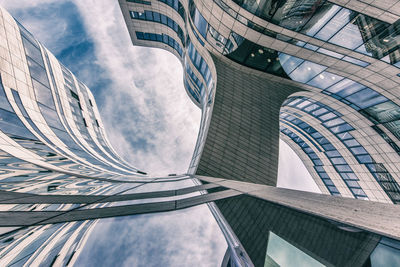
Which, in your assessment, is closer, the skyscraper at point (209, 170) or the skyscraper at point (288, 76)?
the skyscraper at point (209, 170)

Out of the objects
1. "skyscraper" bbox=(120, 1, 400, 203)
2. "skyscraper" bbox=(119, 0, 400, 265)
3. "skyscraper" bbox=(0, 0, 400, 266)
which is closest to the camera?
"skyscraper" bbox=(0, 0, 400, 266)

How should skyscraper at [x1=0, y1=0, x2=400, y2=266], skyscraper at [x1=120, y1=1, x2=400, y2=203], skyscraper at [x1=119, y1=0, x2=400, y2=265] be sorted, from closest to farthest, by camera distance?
skyscraper at [x1=0, y1=0, x2=400, y2=266], skyscraper at [x1=119, y1=0, x2=400, y2=265], skyscraper at [x1=120, y1=1, x2=400, y2=203]

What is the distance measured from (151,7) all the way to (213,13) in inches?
545

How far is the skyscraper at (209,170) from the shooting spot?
2.51 m

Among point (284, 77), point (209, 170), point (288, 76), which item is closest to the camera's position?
point (209, 170)

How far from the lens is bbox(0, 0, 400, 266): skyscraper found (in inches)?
98.9

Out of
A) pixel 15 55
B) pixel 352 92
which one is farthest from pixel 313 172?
pixel 15 55

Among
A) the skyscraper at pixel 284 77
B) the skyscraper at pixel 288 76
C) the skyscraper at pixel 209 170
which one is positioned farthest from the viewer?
the skyscraper at pixel 288 76

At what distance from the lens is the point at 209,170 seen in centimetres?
1279

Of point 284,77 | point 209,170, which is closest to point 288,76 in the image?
point 284,77

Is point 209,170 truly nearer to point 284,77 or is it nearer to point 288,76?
point 284,77

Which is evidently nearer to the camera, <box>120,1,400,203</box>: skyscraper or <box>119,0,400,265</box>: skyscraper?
<box>119,0,400,265</box>: skyscraper

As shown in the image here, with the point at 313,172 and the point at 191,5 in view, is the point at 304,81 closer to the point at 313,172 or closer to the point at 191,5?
the point at 191,5

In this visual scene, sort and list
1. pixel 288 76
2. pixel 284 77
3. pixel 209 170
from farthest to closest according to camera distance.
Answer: pixel 284 77 < pixel 288 76 < pixel 209 170
